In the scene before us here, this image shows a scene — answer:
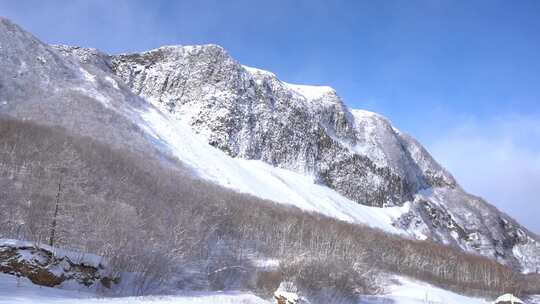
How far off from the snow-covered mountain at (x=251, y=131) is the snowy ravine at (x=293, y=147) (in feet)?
1.03

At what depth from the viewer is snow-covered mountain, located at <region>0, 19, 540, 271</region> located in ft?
290

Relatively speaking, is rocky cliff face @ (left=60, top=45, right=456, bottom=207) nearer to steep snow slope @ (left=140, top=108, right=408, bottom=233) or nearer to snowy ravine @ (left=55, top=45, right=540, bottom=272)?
snowy ravine @ (left=55, top=45, right=540, bottom=272)

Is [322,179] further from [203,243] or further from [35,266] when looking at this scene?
[35,266]

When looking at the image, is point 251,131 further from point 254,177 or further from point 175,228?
point 175,228

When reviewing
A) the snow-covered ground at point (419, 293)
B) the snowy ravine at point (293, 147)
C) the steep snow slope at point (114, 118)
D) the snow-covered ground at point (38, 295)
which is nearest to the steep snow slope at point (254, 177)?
the steep snow slope at point (114, 118)

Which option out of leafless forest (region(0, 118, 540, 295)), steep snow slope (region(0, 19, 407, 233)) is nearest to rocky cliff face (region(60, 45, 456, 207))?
steep snow slope (region(0, 19, 407, 233))

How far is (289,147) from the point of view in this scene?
4444 inches

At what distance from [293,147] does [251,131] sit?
1098 centimetres

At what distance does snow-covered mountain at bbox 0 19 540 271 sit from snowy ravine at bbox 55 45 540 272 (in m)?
0.32

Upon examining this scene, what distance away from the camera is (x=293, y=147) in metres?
113

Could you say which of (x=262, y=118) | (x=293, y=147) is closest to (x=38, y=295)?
(x=262, y=118)

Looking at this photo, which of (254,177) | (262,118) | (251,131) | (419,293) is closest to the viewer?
(419,293)

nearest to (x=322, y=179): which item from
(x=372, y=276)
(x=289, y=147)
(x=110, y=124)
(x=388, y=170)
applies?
(x=289, y=147)

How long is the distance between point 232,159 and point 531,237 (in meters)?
99.2
